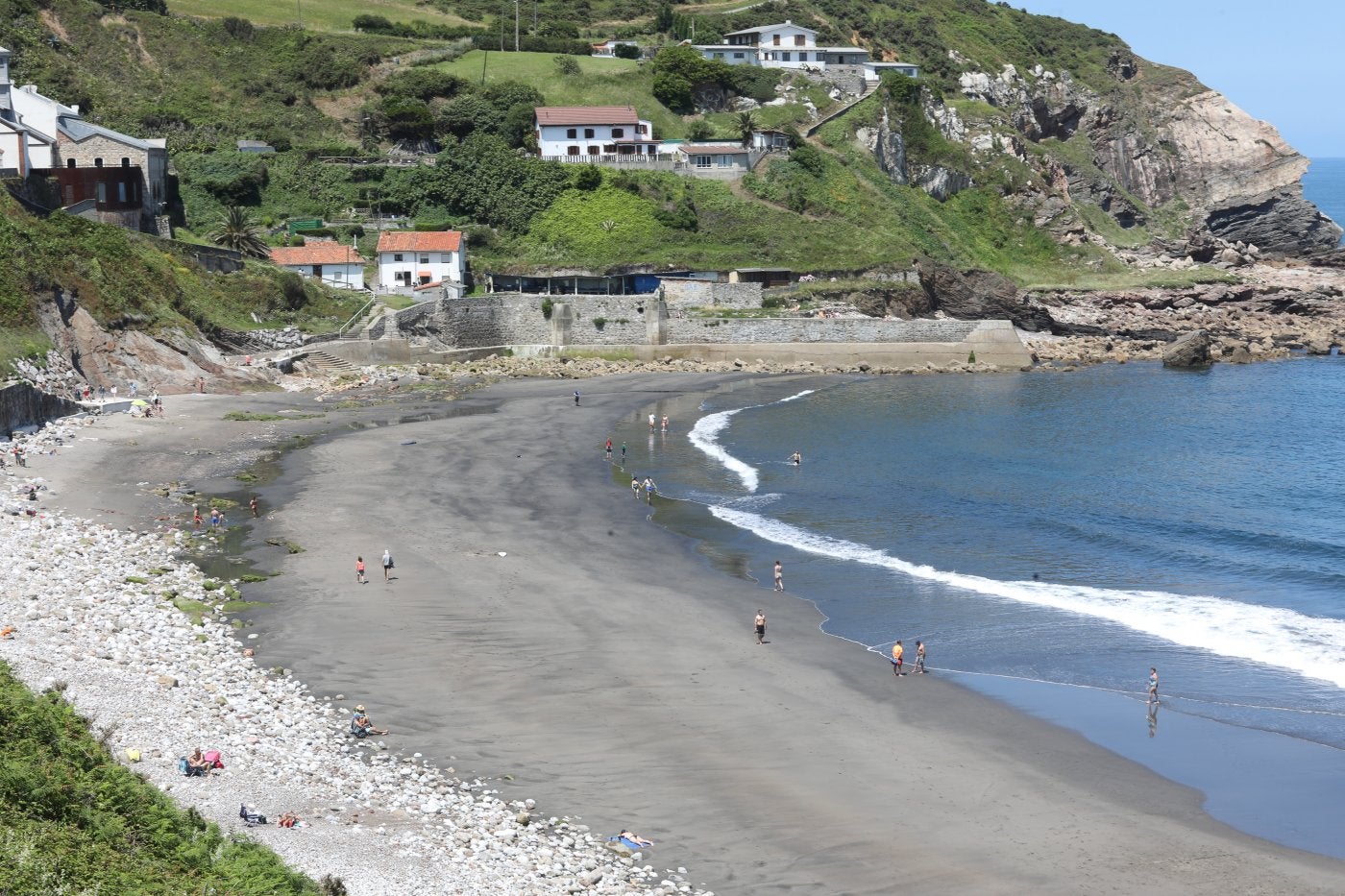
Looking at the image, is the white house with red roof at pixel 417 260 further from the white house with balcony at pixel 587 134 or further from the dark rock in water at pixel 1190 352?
the dark rock in water at pixel 1190 352

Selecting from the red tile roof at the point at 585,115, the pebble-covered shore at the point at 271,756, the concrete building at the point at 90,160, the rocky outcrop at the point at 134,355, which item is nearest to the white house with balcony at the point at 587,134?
the red tile roof at the point at 585,115

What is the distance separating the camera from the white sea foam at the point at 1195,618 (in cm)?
2938

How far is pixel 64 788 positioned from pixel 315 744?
5431 millimetres

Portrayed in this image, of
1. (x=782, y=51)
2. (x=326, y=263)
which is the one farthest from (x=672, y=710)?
(x=782, y=51)

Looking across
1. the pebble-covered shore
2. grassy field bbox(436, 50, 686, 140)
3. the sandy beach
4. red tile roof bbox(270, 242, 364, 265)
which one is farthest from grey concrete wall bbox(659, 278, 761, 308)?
the pebble-covered shore

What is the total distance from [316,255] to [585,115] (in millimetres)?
24956

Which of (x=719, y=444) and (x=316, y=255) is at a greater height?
(x=316, y=255)

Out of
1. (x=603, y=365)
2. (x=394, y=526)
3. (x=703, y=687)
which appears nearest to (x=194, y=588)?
(x=394, y=526)

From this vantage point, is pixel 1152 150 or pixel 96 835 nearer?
pixel 96 835

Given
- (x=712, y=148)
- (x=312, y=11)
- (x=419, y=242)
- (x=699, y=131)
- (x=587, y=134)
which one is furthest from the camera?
(x=312, y=11)

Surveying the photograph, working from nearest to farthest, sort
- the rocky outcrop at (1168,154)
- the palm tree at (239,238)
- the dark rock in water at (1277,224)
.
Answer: the palm tree at (239,238) < the dark rock in water at (1277,224) < the rocky outcrop at (1168,154)

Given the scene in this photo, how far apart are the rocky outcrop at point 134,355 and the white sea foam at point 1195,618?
32.2m

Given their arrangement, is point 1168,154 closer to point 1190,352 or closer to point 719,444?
point 1190,352

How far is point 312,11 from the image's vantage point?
110375 mm
